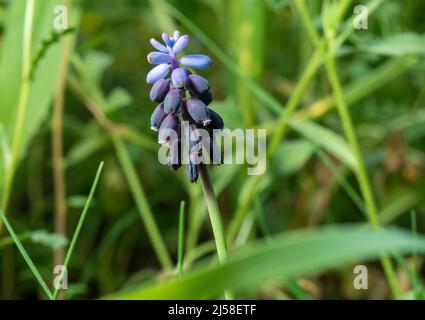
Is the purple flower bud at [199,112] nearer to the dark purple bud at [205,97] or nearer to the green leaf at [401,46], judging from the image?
the dark purple bud at [205,97]

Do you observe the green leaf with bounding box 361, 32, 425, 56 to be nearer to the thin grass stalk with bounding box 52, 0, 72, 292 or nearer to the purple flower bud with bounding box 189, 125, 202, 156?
the purple flower bud with bounding box 189, 125, 202, 156

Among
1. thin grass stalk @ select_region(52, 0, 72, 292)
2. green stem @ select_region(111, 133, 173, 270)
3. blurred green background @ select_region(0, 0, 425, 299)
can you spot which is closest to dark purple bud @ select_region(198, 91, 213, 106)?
blurred green background @ select_region(0, 0, 425, 299)

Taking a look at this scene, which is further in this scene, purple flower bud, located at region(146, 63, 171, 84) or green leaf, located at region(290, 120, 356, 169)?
green leaf, located at region(290, 120, 356, 169)

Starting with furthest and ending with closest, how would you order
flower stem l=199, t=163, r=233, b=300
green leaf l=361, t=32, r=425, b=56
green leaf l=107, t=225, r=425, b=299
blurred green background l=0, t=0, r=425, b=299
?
1. blurred green background l=0, t=0, r=425, b=299
2. green leaf l=361, t=32, r=425, b=56
3. flower stem l=199, t=163, r=233, b=300
4. green leaf l=107, t=225, r=425, b=299

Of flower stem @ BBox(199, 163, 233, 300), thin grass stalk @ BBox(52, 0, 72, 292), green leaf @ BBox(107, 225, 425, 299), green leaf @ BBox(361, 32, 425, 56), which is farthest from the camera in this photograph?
thin grass stalk @ BBox(52, 0, 72, 292)

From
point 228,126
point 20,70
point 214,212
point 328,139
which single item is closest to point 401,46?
point 328,139

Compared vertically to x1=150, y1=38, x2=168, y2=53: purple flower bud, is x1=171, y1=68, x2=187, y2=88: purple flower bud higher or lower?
lower
